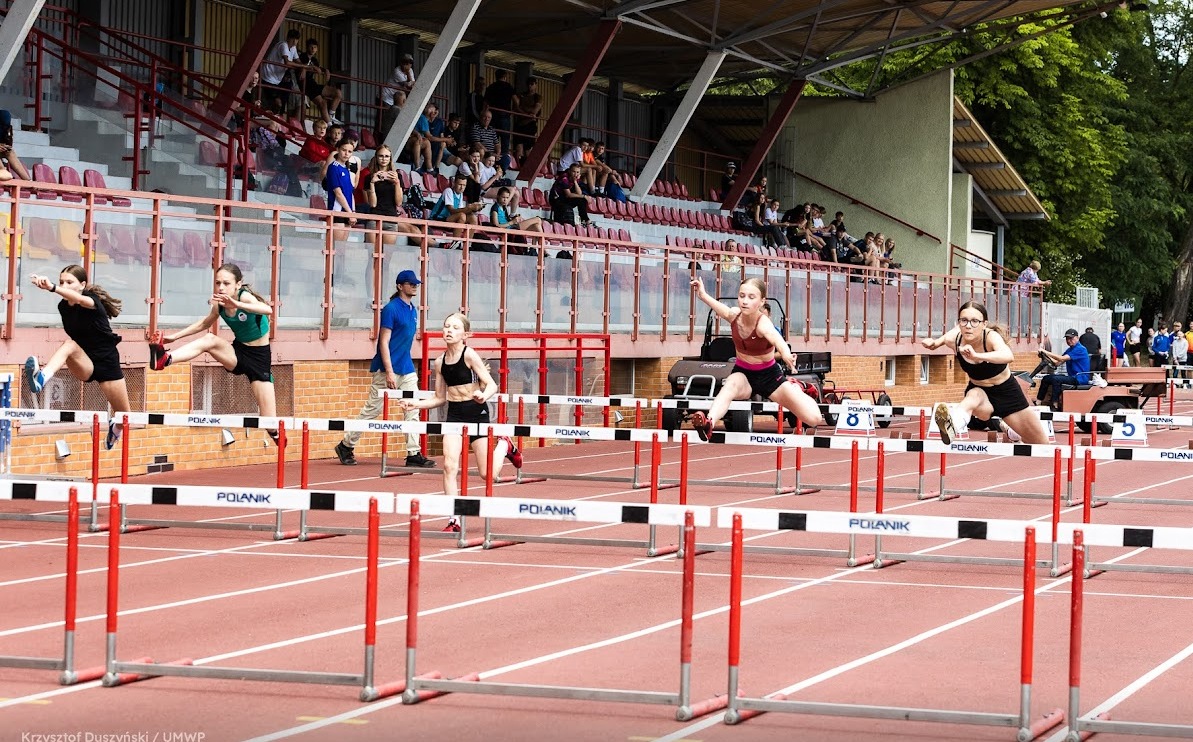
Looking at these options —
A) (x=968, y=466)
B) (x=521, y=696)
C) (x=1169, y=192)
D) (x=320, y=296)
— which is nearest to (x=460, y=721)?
(x=521, y=696)

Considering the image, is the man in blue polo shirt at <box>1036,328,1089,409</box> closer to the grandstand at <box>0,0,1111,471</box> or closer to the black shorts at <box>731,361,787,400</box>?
the grandstand at <box>0,0,1111,471</box>

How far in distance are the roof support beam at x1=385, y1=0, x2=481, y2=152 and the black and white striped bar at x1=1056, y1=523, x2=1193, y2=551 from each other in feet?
75.1

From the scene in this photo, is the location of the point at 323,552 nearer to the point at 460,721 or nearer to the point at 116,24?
the point at 460,721

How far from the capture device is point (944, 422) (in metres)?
14.9

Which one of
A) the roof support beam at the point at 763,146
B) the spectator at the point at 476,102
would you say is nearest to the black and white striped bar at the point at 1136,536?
the spectator at the point at 476,102

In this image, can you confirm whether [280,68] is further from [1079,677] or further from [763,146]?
[1079,677]

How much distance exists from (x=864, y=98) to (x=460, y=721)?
42.3 metres

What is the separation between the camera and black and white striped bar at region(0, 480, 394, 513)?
8320 millimetres

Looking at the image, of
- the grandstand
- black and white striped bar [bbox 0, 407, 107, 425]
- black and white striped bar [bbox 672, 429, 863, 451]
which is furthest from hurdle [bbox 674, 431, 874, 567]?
the grandstand

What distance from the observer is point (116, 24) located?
3012 cm

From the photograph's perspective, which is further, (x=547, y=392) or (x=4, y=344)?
(x=547, y=392)

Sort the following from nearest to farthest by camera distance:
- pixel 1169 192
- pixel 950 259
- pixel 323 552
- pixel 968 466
→ pixel 323 552, pixel 968 466, pixel 950 259, pixel 1169 192

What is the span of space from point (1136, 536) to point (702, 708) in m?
2.07

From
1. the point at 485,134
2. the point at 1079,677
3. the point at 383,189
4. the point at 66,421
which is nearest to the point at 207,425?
the point at 66,421
